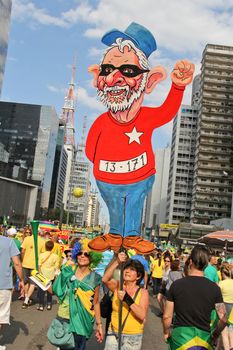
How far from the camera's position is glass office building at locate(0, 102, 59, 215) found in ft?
428

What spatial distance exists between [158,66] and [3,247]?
4.36 meters

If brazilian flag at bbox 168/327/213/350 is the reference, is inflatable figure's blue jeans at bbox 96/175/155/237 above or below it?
above

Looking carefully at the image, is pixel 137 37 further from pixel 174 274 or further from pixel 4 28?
pixel 4 28

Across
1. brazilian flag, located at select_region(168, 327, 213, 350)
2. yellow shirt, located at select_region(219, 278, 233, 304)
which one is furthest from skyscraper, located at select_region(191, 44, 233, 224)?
brazilian flag, located at select_region(168, 327, 213, 350)

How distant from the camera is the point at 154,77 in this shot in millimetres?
8102

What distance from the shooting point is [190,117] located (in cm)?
10262

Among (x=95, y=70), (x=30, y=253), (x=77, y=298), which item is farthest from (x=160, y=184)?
(x=77, y=298)

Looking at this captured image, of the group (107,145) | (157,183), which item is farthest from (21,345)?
(157,183)

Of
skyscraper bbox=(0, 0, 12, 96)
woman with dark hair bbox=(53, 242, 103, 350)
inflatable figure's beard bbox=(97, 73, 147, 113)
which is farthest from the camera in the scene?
skyscraper bbox=(0, 0, 12, 96)

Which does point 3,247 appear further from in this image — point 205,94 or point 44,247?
point 205,94

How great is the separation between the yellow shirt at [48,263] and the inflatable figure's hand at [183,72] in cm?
441

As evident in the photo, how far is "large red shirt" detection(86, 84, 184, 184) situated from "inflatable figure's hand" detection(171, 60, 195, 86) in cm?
12

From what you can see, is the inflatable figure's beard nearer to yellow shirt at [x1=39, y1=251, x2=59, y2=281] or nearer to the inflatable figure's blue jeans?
the inflatable figure's blue jeans

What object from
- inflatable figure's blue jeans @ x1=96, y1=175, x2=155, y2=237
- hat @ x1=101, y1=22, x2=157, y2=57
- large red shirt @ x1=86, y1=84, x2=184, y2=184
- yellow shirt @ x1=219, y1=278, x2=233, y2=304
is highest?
hat @ x1=101, y1=22, x2=157, y2=57
